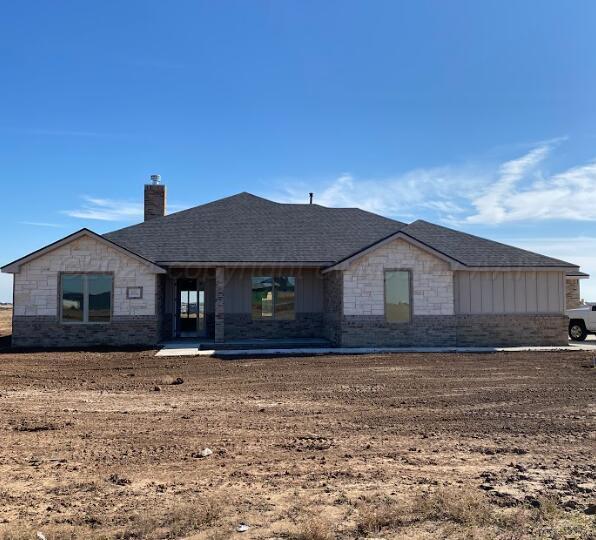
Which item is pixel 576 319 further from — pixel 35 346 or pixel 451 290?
pixel 35 346

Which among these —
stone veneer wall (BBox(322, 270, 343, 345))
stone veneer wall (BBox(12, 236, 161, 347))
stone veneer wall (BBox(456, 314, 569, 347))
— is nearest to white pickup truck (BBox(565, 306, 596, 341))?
stone veneer wall (BBox(456, 314, 569, 347))

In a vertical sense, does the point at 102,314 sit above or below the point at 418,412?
above

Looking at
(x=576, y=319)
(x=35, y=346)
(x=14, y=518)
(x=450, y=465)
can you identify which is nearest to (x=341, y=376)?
(x=450, y=465)

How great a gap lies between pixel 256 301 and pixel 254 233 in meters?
2.94

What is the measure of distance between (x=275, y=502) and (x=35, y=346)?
1638 cm

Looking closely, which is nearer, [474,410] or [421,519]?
[421,519]

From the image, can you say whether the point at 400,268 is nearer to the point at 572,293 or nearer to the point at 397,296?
the point at 397,296

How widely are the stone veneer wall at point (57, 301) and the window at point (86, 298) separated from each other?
0.20 metres

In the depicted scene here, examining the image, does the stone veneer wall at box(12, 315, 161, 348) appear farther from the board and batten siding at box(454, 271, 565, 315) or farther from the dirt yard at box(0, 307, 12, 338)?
the board and batten siding at box(454, 271, 565, 315)

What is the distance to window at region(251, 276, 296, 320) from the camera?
70.3ft

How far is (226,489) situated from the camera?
5.44m

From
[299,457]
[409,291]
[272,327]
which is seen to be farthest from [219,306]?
[299,457]

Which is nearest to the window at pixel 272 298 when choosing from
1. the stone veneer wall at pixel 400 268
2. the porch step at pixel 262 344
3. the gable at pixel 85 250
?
the porch step at pixel 262 344

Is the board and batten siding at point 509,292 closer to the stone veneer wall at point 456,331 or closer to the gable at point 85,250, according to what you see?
the stone veneer wall at point 456,331
